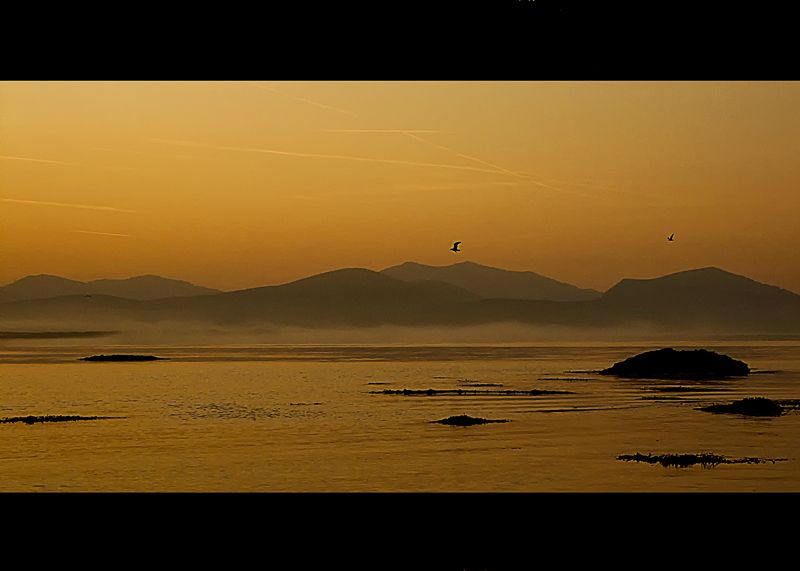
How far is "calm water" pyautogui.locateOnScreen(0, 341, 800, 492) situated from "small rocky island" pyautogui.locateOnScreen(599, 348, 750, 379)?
2052 mm

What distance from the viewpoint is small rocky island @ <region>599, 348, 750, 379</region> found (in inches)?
2235

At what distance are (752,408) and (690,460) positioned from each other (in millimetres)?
12551

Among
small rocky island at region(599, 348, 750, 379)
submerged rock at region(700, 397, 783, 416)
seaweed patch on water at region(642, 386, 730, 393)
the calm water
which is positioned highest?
small rocky island at region(599, 348, 750, 379)

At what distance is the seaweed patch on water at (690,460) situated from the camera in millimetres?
22172

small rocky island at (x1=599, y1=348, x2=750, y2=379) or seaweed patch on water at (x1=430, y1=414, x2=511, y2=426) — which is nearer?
seaweed patch on water at (x1=430, y1=414, x2=511, y2=426)

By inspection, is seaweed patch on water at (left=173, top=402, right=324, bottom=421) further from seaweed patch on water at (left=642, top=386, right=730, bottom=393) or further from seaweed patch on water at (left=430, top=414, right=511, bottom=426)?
seaweed patch on water at (left=642, top=386, right=730, bottom=393)

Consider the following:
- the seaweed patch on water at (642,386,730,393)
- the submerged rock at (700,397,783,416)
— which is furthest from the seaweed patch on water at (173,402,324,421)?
the seaweed patch on water at (642,386,730,393)

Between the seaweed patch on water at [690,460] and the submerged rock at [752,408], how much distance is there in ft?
32.6

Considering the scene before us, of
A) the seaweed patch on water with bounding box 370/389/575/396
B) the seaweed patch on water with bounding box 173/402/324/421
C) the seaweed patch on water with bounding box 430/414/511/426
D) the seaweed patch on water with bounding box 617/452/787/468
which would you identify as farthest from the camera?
the seaweed patch on water with bounding box 370/389/575/396

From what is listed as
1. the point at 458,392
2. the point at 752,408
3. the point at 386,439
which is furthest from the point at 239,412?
the point at 752,408

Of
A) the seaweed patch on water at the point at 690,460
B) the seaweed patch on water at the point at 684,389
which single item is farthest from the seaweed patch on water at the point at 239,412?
the seaweed patch on water at the point at 684,389

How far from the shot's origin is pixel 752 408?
111 feet
